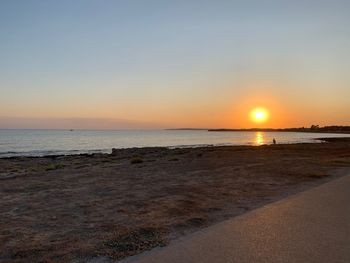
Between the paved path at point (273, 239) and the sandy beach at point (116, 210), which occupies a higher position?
the paved path at point (273, 239)

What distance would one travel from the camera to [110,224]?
810 centimetres

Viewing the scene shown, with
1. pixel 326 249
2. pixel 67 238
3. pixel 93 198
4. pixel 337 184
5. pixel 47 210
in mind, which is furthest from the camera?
pixel 337 184

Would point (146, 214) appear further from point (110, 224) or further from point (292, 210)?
point (292, 210)

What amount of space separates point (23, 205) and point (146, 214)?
10.8 ft

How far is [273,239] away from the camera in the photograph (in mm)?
6664

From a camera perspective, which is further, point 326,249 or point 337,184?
point 337,184

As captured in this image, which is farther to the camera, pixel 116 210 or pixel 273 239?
pixel 116 210

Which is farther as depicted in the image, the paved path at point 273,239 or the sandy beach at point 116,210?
the sandy beach at point 116,210

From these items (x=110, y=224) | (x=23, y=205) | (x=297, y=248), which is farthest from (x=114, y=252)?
(x=23, y=205)

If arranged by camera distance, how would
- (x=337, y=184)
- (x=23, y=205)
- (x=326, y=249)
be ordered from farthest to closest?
1. (x=337, y=184)
2. (x=23, y=205)
3. (x=326, y=249)

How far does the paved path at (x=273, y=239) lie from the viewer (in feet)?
18.9

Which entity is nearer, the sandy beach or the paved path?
the paved path

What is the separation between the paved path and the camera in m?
5.77

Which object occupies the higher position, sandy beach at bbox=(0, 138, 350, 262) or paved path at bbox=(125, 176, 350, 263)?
paved path at bbox=(125, 176, 350, 263)
